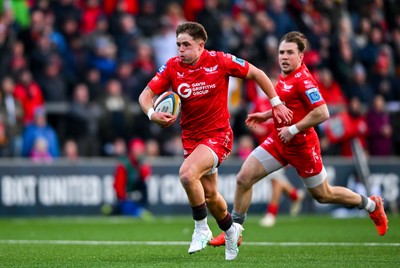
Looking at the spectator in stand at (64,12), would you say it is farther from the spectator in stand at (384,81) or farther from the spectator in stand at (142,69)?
the spectator in stand at (384,81)

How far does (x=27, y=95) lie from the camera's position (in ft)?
67.6

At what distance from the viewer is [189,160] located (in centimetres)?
1114

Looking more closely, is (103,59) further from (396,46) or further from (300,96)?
(300,96)

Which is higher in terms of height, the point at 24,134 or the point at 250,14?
the point at 250,14

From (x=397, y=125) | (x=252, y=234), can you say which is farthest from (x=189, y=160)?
(x=397, y=125)

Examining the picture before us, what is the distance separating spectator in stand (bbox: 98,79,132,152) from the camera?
70.2ft

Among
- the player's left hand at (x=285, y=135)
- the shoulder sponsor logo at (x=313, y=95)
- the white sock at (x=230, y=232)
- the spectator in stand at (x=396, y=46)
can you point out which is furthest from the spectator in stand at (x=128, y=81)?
the white sock at (x=230, y=232)

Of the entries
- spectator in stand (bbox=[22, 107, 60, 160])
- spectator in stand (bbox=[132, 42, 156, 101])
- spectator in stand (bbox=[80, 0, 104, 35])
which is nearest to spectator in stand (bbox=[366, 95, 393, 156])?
spectator in stand (bbox=[132, 42, 156, 101])

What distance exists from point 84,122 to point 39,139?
1.22m

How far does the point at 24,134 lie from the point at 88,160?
57.7 inches

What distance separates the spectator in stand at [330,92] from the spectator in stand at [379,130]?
725 millimetres

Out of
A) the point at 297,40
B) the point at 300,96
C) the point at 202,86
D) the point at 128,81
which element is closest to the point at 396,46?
the point at 128,81

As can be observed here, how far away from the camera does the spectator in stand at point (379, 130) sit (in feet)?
76.1

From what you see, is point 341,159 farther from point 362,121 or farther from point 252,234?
point 252,234
